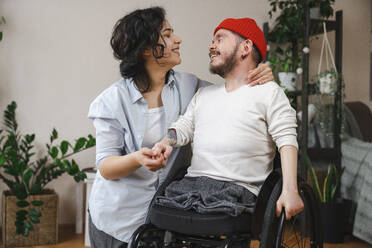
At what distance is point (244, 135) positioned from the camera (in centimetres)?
139

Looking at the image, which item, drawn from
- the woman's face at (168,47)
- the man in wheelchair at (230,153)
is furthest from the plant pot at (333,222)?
the woman's face at (168,47)

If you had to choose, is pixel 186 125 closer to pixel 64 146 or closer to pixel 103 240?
pixel 103 240

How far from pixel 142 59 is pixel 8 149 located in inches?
62.9

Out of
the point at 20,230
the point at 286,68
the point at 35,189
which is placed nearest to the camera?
the point at 20,230

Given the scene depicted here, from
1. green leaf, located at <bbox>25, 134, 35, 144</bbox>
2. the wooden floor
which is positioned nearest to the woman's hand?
the wooden floor

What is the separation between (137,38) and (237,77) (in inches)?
15.6

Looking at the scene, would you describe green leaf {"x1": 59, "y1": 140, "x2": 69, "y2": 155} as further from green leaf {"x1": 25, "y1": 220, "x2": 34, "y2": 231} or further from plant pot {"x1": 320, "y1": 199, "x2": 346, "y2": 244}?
plant pot {"x1": 320, "y1": 199, "x2": 346, "y2": 244}

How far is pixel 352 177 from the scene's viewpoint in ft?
10.3

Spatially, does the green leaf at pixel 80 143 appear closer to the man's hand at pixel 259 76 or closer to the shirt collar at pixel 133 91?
the shirt collar at pixel 133 91

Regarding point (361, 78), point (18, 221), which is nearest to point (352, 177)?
point (361, 78)

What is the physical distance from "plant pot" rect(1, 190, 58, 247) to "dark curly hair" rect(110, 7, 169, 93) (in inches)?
65.9

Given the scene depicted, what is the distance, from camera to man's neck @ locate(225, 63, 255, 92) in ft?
4.99

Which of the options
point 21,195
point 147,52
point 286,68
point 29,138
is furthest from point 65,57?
point 147,52

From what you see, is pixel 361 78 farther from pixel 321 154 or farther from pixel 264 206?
pixel 264 206
